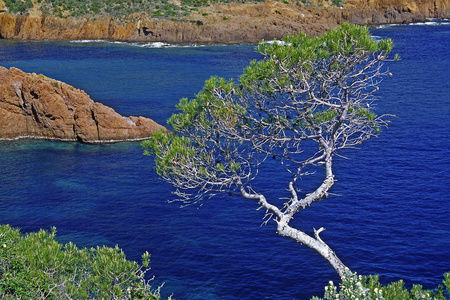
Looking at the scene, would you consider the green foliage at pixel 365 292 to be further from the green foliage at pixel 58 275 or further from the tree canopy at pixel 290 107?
the green foliage at pixel 58 275

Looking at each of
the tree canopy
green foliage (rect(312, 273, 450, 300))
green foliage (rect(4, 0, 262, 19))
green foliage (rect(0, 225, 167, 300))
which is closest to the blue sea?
the tree canopy

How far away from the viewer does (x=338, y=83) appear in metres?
22.4

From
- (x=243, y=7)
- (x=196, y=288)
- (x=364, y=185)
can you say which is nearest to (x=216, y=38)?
(x=243, y=7)

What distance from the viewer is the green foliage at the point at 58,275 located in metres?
18.1

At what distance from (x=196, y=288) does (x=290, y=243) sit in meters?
8.10

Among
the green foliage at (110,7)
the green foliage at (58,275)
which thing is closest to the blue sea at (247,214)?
the green foliage at (58,275)

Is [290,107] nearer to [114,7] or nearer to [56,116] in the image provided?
[56,116]

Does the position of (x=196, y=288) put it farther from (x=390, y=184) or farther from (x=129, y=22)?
(x=129, y=22)

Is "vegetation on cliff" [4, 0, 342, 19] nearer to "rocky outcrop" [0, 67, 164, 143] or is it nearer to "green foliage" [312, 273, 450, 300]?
"rocky outcrop" [0, 67, 164, 143]

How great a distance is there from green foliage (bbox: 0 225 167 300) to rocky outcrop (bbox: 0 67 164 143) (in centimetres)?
3929

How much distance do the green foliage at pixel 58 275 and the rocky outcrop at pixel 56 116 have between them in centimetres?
3929

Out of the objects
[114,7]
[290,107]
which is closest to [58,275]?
[290,107]

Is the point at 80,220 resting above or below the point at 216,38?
below

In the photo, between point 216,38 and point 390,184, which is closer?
point 390,184
